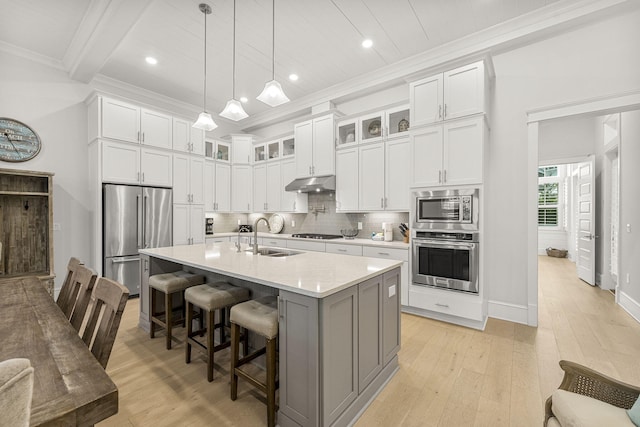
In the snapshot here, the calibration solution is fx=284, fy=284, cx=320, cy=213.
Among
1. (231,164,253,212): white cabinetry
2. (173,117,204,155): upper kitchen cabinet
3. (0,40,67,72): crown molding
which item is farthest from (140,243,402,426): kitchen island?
(0,40,67,72): crown molding

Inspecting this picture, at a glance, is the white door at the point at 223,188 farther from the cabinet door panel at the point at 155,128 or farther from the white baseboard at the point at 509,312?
the white baseboard at the point at 509,312

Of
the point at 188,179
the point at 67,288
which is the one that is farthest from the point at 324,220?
the point at 67,288

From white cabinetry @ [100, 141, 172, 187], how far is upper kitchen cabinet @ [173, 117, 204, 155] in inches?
11.5

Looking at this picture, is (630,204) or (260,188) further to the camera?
(260,188)

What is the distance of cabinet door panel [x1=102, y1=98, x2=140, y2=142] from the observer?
408 centimetres

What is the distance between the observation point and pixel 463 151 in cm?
325

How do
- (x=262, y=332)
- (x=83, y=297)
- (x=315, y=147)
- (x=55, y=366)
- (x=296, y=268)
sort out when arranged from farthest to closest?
(x=315, y=147) → (x=296, y=268) → (x=262, y=332) → (x=83, y=297) → (x=55, y=366)

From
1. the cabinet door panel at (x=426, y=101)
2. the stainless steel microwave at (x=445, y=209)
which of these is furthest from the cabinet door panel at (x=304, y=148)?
the stainless steel microwave at (x=445, y=209)

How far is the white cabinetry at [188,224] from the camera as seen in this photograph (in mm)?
4871

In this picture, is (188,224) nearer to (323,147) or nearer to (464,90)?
(323,147)

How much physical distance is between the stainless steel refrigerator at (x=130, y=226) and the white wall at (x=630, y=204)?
6463 mm

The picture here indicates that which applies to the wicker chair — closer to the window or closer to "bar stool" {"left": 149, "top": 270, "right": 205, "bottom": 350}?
"bar stool" {"left": 149, "top": 270, "right": 205, "bottom": 350}

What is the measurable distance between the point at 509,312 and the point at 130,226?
5.30m

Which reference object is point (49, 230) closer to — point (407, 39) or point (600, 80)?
point (407, 39)
